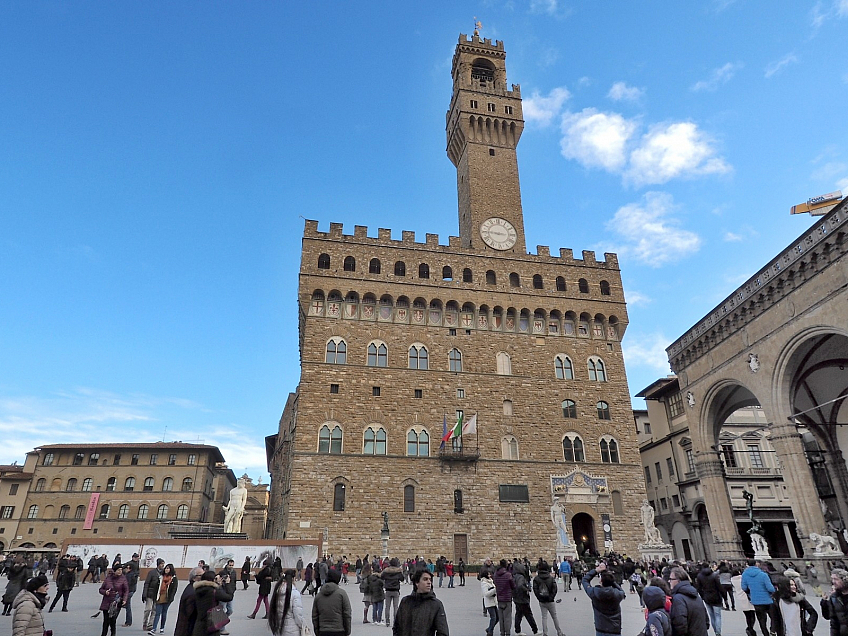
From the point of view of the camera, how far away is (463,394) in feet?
105

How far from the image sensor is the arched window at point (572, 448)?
1246 inches

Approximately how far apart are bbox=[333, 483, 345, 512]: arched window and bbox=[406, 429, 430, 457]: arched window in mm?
3962

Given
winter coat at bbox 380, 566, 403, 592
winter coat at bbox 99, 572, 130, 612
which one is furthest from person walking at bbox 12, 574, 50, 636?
winter coat at bbox 380, 566, 403, 592

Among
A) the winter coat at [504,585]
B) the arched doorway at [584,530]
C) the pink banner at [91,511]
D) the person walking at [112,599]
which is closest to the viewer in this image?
the person walking at [112,599]

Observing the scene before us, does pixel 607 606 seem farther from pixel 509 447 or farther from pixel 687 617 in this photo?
pixel 509 447

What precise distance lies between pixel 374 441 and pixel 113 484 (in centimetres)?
3296

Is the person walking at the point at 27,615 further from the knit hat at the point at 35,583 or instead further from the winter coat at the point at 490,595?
the winter coat at the point at 490,595

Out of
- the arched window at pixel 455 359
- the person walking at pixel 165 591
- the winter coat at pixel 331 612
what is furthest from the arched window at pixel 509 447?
the winter coat at pixel 331 612

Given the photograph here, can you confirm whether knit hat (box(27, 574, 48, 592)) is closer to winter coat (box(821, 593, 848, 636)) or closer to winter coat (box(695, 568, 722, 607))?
winter coat (box(821, 593, 848, 636))

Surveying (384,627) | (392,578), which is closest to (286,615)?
(392,578)

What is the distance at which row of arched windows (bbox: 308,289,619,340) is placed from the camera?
3238 cm

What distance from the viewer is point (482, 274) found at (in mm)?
34844

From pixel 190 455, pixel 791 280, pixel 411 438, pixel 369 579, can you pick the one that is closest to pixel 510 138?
pixel 411 438

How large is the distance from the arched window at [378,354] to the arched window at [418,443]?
4.22 meters
